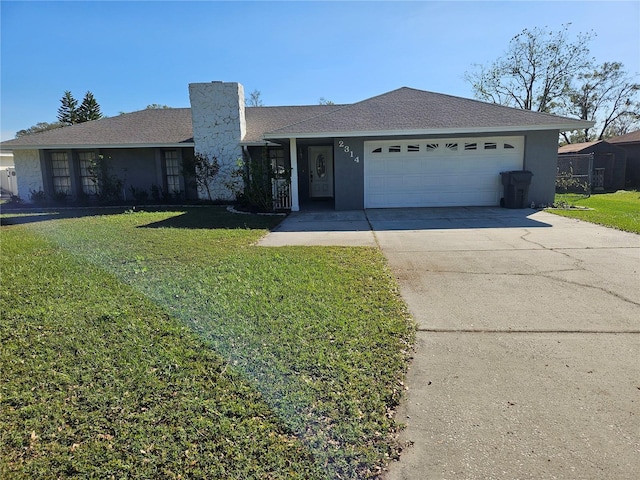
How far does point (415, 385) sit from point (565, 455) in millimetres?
1042

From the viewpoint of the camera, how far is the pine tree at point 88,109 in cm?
4214

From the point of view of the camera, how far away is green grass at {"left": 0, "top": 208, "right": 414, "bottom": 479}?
7.89 feet

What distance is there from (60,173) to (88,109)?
97.5 feet

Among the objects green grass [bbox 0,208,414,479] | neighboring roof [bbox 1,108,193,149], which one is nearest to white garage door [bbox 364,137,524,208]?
green grass [bbox 0,208,414,479]

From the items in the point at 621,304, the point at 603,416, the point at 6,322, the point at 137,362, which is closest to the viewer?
the point at 603,416

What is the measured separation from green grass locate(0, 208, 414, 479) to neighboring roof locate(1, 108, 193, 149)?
11.4 m

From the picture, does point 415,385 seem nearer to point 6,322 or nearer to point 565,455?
point 565,455

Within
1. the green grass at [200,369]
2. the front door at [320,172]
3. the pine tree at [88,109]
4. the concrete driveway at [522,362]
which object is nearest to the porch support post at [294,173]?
the front door at [320,172]

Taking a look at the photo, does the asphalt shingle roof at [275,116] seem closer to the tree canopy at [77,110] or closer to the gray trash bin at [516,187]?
the gray trash bin at [516,187]

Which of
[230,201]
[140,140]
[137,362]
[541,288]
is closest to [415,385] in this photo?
[137,362]

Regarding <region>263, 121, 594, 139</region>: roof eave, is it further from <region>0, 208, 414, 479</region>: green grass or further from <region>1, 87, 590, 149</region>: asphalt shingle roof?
<region>0, 208, 414, 479</region>: green grass

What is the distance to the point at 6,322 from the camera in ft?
14.2

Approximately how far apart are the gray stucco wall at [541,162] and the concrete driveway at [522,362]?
622 cm

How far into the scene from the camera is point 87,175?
1794cm
